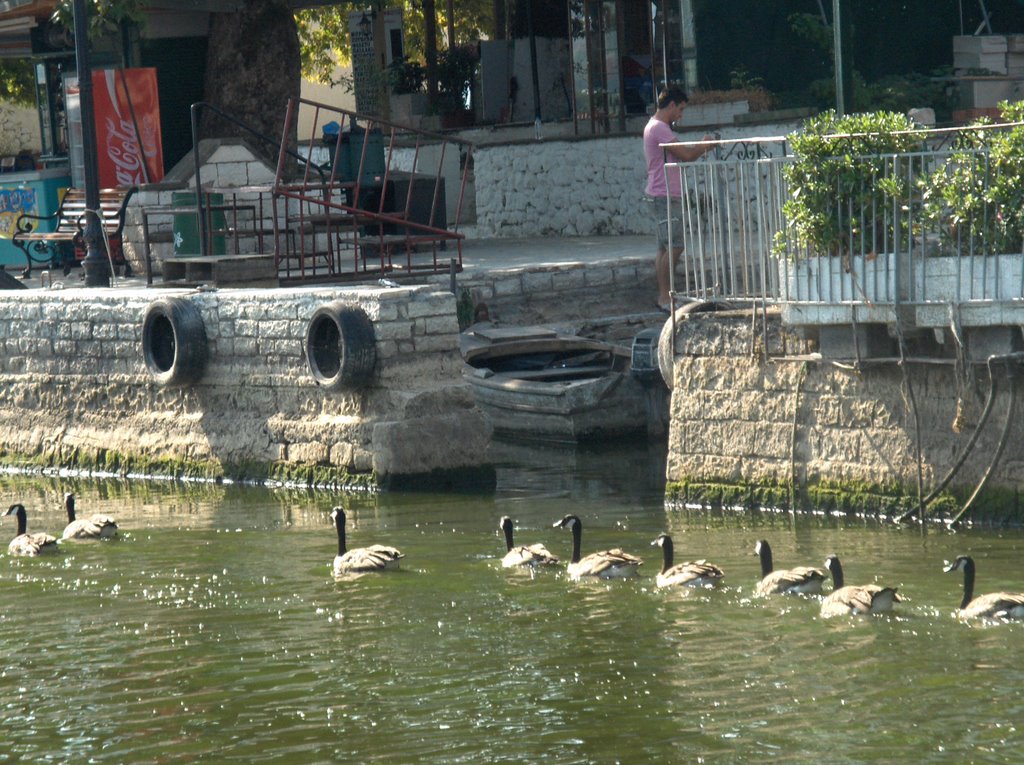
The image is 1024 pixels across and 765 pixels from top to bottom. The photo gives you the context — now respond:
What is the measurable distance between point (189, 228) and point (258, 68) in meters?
4.36

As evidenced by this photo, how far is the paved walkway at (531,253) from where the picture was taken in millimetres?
21688

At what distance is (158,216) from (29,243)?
3.82 meters

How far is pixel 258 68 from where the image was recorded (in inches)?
981

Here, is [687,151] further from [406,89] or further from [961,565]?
[406,89]

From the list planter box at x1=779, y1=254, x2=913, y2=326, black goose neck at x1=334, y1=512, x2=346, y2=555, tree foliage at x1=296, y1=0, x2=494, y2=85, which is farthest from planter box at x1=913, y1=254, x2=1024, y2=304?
tree foliage at x1=296, y1=0, x2=494, y2=85

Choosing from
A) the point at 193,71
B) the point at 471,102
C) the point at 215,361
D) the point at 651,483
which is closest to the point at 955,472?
the point at 651,483

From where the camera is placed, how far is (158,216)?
76.9 feet

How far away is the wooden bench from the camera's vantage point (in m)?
23.5

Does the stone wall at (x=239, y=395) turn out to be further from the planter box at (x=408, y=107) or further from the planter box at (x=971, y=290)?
the planter box at (x=408, y=107)

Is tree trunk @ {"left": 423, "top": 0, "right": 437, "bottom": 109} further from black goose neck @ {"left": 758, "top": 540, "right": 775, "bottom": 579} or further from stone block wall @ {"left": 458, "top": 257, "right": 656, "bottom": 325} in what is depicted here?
black goose neck @ {"left": 758, "top": 540, "right": 775, "bottom": 579}

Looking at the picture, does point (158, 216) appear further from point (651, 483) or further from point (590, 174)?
point (651, 483)

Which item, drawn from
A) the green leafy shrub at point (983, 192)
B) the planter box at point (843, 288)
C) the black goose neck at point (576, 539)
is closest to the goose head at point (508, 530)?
the black goose neck at point (576, 539)

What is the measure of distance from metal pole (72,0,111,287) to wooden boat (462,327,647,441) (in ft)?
13.2

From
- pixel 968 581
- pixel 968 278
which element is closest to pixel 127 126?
pixel 968 278
